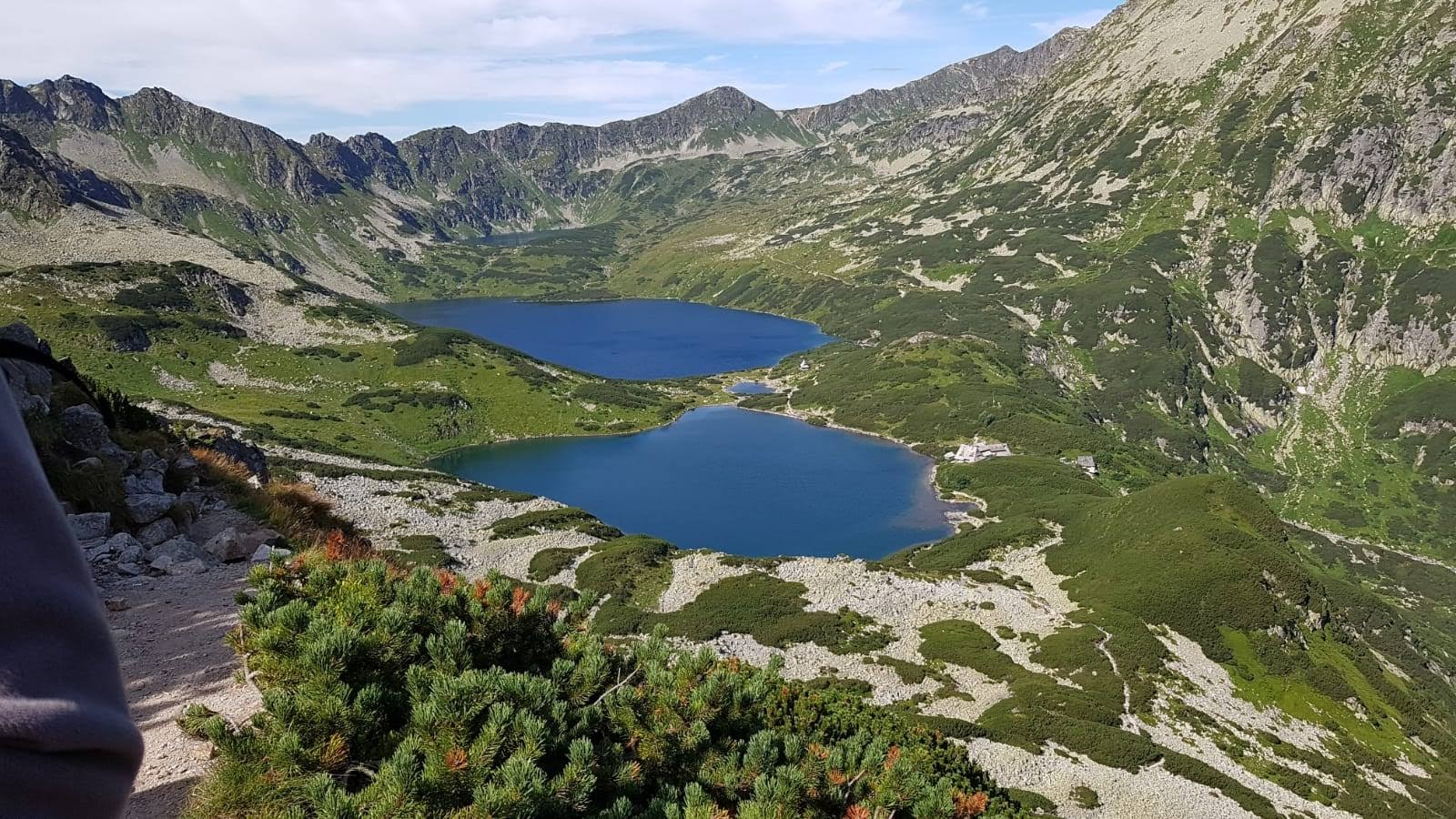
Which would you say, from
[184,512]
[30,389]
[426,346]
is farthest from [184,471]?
[426,346]

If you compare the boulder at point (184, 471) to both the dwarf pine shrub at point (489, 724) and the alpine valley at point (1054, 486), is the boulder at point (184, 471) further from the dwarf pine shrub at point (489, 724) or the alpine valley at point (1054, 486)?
the dwarf pine shrub at point (489, 724)

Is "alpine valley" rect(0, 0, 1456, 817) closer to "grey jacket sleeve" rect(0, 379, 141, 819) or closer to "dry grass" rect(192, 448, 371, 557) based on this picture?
"dry grass" rect(192, 448, 371, 557)

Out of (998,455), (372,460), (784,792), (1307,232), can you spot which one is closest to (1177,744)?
(784,792)

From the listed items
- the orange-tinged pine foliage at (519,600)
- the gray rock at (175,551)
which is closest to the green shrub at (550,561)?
the gray rock at (175,551)

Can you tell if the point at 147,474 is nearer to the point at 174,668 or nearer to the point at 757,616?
the point at 174,668

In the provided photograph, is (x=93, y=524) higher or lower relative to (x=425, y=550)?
higher

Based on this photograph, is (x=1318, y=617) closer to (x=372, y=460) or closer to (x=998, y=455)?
(x=998, y=455)
